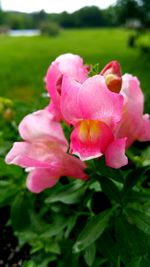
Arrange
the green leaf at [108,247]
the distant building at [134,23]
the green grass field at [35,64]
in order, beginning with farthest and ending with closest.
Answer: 1. the distant building at [134,23]
2. the green grass field at [35,64]
3. the green leaf at [108,247]

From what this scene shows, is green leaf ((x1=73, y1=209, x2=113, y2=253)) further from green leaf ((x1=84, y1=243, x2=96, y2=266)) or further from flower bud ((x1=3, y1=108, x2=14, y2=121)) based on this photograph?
flower bud ((x1=3, y1=108, x2=14, y2=121))

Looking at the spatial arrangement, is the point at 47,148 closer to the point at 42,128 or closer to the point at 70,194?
the point at 42,128

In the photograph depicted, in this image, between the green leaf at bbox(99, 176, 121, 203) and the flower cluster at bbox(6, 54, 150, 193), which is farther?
the green leaf at bbox(99, 176, 121, 203)

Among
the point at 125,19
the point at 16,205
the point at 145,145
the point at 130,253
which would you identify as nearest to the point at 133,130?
the point at 130,253

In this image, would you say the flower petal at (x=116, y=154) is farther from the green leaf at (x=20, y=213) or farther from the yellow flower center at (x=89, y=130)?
the green leaf at (x=20, y=213)

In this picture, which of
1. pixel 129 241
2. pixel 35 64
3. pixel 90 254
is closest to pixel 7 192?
pixel 90 254

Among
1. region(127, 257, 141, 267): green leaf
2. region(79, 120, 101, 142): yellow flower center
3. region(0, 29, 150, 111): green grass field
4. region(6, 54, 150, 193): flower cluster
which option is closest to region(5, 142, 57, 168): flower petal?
region(6, 54, 150, 193): flower cluster

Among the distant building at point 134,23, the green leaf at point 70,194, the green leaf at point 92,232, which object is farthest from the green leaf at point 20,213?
the distant building at point 134,23
